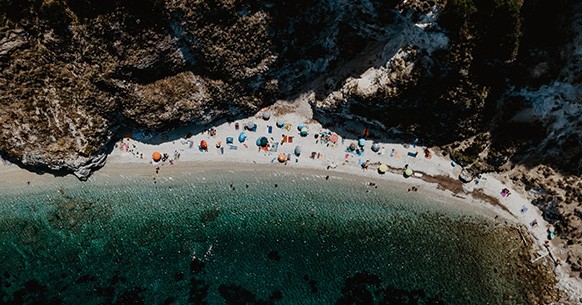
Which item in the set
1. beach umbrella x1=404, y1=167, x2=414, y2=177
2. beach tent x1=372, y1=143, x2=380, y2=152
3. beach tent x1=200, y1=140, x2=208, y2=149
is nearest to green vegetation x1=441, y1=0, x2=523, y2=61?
beach tent x1=372, y1=143, x2=380, y2=152

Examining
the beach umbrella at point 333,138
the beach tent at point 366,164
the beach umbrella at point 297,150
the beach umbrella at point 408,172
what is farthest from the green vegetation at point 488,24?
the beach umbrella at point 297,150

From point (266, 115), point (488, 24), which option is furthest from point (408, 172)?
point (488, 24)

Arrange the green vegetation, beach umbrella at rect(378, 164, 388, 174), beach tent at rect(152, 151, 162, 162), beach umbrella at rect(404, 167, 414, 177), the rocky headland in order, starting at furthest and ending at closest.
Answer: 1. beach tent at rect(152, 151, 162, 162)
2. beach umbrella at rect(378, 164, 388, 174)
3. beach umbrella at rect(404, 167, 414, 177)
4. the rocky headland
5. the green vegetation

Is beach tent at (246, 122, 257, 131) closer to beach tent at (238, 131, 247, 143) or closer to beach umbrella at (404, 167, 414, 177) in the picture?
beach tent at (238, 131, 247, 143)

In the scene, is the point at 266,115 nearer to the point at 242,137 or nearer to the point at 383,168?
the point at 242,137

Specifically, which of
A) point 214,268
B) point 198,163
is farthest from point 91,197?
point 214,268

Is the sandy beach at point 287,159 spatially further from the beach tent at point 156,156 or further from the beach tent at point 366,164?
the beach tent at point 156,156
